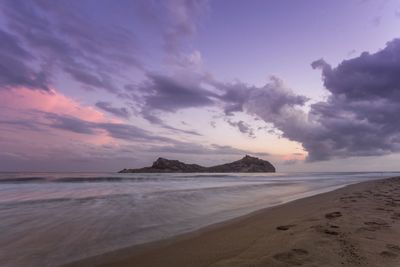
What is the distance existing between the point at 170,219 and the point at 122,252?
3932 millimetres

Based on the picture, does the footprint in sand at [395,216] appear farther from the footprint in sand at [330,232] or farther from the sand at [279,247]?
the footprint in sand at [330,232]

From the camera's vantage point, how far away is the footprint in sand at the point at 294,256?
4586 millimetres

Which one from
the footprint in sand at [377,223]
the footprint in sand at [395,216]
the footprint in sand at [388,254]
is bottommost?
the footprint in sand at [388,254]

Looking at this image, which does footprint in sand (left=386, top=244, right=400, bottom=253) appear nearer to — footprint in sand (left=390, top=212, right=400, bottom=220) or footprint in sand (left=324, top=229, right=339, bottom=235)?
footprint in sand (left=324, top=229, right=339, bottom=235)

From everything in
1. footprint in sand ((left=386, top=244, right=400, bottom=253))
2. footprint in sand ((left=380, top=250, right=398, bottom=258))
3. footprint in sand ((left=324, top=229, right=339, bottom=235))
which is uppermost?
footprint in sand ((left=324, top=229, right=339, bottom=235))

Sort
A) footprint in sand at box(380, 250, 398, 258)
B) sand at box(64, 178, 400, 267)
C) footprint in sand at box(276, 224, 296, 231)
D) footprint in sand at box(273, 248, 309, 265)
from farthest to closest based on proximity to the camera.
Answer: footprint in sand at box(276, 224, 296, 231) → footprint in sand at box(380, 250, 398, 258) → sand at box(64, 178, 400, 267) → footprint in sand at box(273, 248, 309, 265)

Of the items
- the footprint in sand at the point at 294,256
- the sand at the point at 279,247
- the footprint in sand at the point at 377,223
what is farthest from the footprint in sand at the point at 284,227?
the footprint in sand at the point at 294,256

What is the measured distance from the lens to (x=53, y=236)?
283 inches

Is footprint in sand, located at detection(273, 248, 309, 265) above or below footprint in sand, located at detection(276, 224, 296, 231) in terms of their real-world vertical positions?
below

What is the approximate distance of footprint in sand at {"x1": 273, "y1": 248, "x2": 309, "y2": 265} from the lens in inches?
181

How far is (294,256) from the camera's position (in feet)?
15.8

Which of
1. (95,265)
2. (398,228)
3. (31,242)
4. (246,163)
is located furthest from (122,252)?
(246,163)

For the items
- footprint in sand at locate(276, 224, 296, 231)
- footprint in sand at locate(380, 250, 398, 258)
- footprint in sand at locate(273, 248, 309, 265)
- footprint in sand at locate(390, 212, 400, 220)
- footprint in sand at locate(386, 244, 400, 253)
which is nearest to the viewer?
footprint in sand at locate(273, 248, 309, 265)

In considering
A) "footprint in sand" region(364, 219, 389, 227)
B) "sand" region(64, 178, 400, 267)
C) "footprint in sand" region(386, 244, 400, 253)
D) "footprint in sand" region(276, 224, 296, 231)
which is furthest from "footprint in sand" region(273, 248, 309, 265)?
"footprint in sand" region(364, 219, 389, 227)
